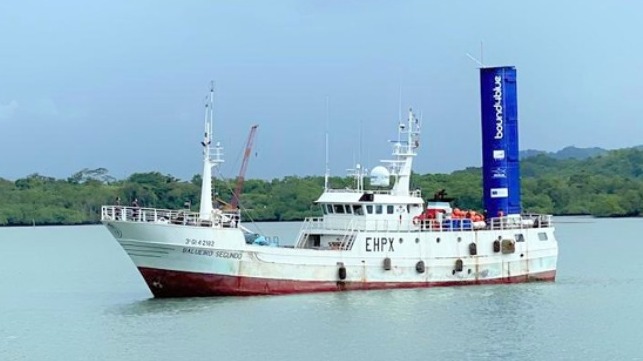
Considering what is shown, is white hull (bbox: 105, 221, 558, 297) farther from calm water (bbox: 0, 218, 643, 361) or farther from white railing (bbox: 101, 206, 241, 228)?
calm water (bbox: 0, 218, 643, 361)

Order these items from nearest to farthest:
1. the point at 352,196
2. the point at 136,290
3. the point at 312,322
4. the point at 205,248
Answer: the point at 312,322, the point at 205,248, the point at 352,196, the point at 136,290

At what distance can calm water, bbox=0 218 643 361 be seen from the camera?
114 feet

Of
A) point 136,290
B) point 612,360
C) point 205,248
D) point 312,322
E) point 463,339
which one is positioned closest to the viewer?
point 612,360

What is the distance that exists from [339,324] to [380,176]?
10021 millimetres

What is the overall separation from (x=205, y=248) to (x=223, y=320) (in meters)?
3.55

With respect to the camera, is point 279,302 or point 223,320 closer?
point 223,320

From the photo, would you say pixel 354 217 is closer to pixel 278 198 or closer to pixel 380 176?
pixel 380 176

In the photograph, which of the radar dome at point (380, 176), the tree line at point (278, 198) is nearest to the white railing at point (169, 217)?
the radar dome at point (380, 176)

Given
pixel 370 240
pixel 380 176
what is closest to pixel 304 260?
pixel 370 240

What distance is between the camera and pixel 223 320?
3912cm

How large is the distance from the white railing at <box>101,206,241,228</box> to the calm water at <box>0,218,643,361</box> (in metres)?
2.85

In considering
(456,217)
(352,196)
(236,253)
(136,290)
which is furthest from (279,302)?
(136,290)

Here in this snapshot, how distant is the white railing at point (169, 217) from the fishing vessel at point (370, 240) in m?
0.05

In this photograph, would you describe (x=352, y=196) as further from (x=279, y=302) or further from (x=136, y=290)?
(x=136, y=290)
